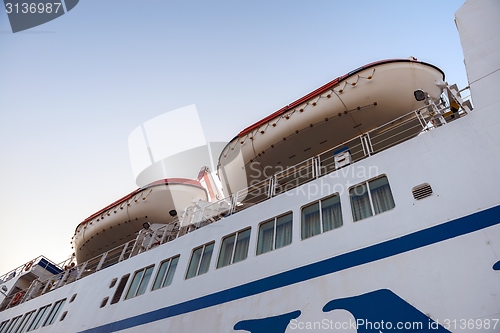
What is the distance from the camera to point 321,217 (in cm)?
640

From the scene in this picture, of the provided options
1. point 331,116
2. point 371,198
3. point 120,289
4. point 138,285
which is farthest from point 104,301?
point 331,116

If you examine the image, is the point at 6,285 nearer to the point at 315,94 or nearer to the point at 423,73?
the point at 315,94

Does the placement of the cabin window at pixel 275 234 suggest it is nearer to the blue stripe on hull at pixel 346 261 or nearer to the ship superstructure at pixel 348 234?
the ship superstructure at pixel 348 234

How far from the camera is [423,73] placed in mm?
7988

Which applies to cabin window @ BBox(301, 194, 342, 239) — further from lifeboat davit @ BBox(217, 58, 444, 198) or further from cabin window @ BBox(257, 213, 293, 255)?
lifeboat davit @ BBox(217, 58, 444, 198)

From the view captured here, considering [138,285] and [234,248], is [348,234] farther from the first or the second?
[138,285]

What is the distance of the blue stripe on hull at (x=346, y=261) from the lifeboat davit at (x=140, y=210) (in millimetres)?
5588

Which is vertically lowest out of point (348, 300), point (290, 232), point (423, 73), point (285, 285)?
point (348, 300)

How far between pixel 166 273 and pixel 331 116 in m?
5.34

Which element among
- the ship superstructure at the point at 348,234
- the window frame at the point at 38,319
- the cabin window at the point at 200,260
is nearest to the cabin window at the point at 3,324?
the ship superstructure at the point at 348,234

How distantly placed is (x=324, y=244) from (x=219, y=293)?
2.23 m

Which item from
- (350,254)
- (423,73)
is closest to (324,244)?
(350,254)

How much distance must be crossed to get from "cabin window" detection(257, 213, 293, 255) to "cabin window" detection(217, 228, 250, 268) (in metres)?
0.36

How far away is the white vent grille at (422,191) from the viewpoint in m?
5.34
